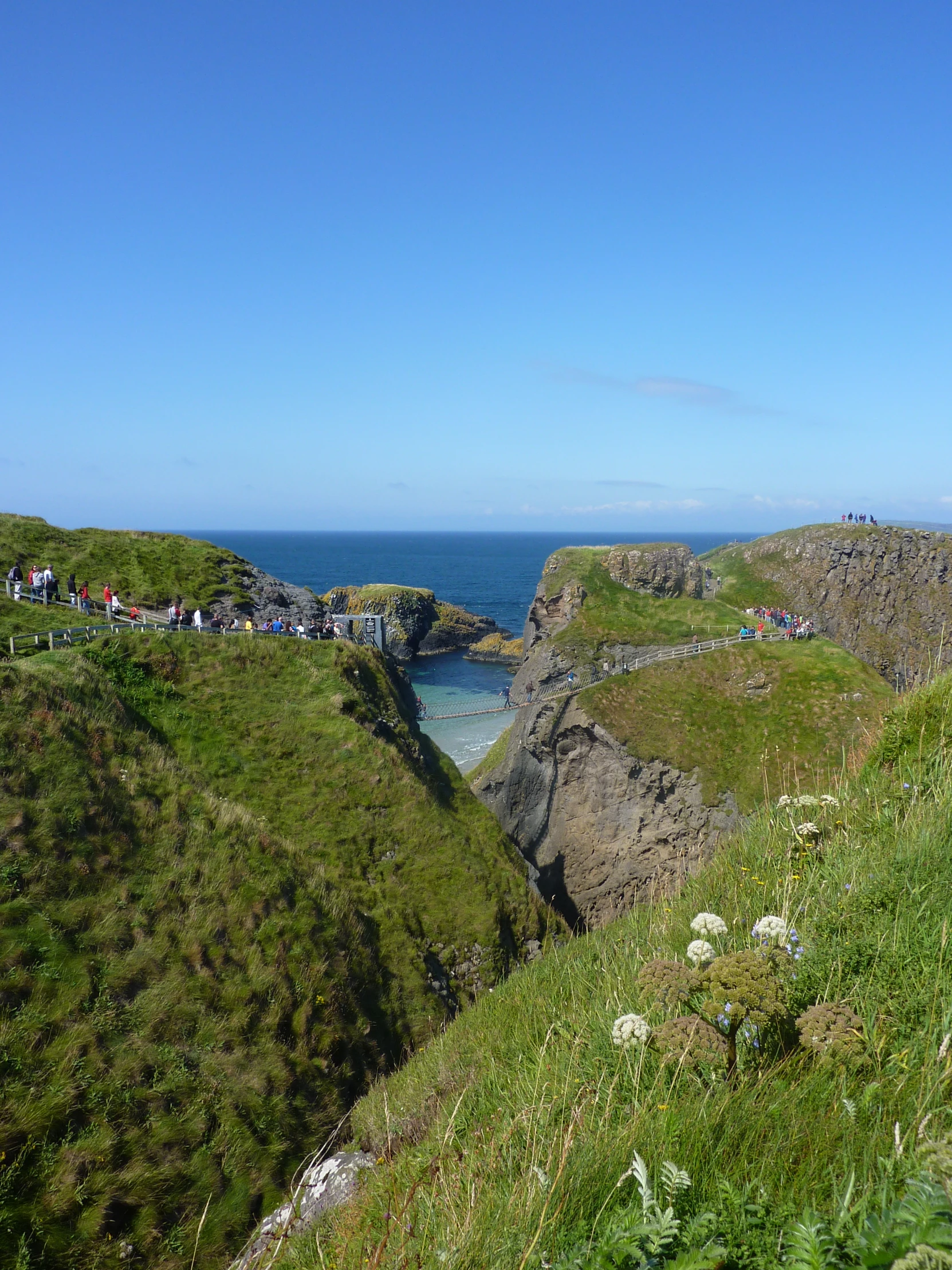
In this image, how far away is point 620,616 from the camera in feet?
150

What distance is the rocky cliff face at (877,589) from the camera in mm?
61906

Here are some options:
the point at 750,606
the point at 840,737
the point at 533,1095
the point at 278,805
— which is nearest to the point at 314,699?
the point at 278,805

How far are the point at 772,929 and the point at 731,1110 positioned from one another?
1.50 metres

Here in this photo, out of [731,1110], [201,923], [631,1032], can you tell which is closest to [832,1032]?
[731,1110]

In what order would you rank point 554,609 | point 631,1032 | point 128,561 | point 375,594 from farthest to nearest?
point 375,594 < point 554,609 < point 128,561 < point 631,1032

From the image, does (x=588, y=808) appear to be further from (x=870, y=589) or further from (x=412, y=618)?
(x=412, y=618)

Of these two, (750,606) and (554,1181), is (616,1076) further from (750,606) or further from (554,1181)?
(750,606)

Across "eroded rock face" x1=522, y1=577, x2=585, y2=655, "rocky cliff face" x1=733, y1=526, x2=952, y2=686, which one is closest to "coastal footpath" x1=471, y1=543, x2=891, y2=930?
"eroded rock face" x1=522, y1=577, x2=585, y2=655

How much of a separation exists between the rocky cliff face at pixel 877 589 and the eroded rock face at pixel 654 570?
1935cm

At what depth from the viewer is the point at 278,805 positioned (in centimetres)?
2097

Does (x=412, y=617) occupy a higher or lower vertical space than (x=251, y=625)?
lower

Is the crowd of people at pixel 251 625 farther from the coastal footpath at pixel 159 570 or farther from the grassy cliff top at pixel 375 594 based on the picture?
the grassy cliff top at pixel 375 594

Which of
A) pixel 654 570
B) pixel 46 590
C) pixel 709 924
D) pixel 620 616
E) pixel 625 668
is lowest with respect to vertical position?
pixel 625 668

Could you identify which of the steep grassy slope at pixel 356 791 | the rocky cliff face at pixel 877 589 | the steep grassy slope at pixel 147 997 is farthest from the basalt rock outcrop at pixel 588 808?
the rocky cliff face at pixel 877 589
